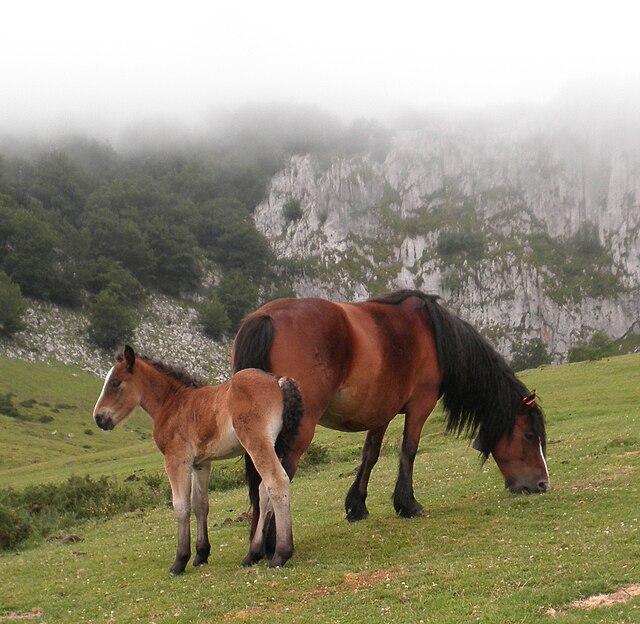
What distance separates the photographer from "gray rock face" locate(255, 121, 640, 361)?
493 feet

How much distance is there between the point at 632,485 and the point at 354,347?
5.47 metres

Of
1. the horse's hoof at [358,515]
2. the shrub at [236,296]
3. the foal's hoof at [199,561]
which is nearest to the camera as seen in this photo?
the foal's hoof at [199,561]

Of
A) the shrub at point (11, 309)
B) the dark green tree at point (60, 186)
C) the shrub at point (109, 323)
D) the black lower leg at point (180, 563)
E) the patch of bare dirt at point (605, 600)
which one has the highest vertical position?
the dark green tree at point (60, 186)

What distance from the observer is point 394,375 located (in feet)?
36.2

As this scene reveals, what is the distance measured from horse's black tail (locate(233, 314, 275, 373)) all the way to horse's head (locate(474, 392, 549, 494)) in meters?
4.91

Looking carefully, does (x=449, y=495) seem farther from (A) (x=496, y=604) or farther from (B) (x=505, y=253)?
(B) (x=505, y=253)

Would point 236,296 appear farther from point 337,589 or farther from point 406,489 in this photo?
point 337,589

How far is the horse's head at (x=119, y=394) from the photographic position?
10016mm

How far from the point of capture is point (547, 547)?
28.2 ft

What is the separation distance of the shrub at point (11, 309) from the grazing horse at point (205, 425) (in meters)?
82.9

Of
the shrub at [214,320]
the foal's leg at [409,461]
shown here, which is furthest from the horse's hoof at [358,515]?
the shrub at [214,320]

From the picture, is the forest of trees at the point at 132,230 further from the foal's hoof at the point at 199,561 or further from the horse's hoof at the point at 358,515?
the foal's hoof at the point at 199,561

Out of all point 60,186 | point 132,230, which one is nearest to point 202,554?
point 132,230

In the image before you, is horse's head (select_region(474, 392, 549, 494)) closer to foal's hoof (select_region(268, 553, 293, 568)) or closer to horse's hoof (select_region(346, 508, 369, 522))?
horse's hoof (select_region(346, 508, 369, 522))
